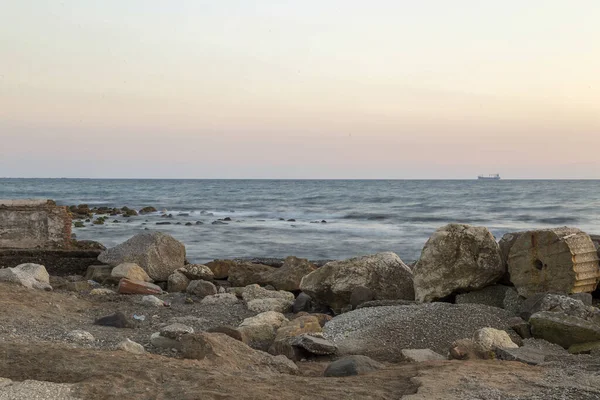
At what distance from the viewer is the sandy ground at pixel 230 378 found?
426 cm

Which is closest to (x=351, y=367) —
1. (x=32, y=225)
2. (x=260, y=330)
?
(x=260, y=330)

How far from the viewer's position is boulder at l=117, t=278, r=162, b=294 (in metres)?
10.2

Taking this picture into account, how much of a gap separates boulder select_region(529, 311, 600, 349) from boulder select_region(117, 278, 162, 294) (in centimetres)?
623

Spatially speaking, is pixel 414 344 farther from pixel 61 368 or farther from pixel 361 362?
pixel 61 368

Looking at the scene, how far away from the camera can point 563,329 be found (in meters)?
6.78

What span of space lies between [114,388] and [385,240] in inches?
791

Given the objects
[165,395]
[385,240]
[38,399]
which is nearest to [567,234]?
[165,395]

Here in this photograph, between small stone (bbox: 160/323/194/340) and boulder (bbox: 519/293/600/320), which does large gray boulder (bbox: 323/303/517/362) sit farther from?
small stone (bbox: 160/323/194/340)

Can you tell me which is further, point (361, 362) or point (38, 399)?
point (361, 362)

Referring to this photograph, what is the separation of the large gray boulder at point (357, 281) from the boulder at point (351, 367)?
3.92 meters

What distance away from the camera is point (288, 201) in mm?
54375

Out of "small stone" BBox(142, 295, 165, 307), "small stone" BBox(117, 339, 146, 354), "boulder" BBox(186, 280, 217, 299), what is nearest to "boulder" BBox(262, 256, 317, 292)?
"boulder" BBox(186, 280, 217, 299)

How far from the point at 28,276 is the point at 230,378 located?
20.6ft

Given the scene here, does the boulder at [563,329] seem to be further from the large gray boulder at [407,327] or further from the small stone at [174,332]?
the small stone at [174,332]
